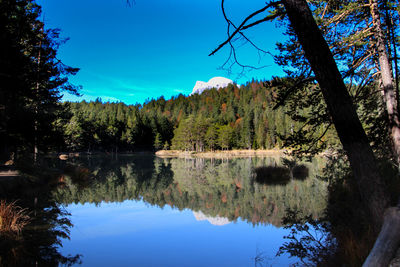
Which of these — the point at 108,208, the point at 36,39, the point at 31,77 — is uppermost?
the point at 36,39

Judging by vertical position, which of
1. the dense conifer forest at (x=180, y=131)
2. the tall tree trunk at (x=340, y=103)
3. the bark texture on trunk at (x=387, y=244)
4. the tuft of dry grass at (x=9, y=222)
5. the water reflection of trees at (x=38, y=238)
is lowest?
the water reflection of trees at (x=38, y=238)

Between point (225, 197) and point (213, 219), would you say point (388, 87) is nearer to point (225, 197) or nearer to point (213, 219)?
point (213, 219)

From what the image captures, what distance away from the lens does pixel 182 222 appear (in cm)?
912

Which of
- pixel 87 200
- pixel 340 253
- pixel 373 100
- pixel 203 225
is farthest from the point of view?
pixel 87 200

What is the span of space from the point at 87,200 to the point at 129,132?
6776 centimetres

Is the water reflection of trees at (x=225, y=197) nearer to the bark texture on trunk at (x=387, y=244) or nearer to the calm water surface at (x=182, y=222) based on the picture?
the calm water surface at (x=182, y=222)

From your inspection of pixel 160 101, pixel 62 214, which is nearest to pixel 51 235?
pixel 62 214

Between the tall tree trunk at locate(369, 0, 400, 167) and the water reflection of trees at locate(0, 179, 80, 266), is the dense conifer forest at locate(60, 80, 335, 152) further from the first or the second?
the tall tree trunk at locate(369, 0, 400, 167)

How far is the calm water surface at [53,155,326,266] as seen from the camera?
6102 millimetres

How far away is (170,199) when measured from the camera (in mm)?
12922

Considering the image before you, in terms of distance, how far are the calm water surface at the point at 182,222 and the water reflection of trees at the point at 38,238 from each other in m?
0.27

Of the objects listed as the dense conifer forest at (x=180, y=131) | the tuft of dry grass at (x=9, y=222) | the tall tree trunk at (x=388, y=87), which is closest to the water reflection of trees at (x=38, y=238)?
the tuft of dry grass at (x=9, y=222)

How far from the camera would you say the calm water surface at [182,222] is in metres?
6.10

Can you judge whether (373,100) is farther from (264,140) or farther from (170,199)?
(264,140)
